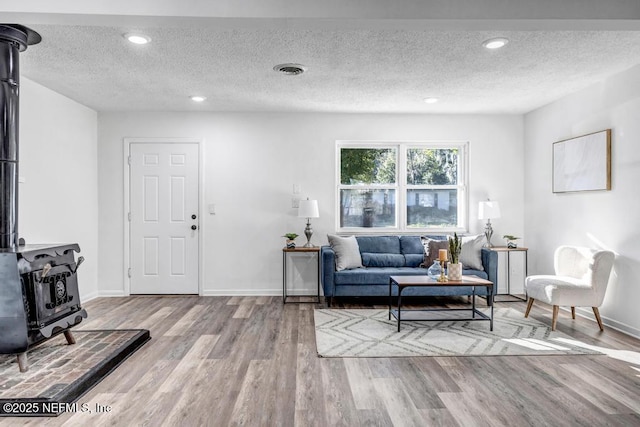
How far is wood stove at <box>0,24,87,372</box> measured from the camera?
2674 mm

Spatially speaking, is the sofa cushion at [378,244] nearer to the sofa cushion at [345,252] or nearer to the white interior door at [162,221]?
the sofa cushion at [345,252]

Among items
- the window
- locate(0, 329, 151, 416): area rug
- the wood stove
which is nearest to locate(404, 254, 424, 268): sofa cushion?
the window

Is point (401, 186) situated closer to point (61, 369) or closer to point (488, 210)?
point (488, 210)

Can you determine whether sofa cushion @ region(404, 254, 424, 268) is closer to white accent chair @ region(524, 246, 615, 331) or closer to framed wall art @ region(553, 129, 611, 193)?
white accent chair @ region(524, 246, 615, 331)

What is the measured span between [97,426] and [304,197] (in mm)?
3770

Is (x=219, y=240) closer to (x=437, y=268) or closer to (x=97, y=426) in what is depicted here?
(x=437, y=268)

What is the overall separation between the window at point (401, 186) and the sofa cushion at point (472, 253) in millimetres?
670

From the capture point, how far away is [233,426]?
7.04 feet

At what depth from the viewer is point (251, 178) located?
555cm

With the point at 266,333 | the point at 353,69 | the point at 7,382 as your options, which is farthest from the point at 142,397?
the point at 353,69

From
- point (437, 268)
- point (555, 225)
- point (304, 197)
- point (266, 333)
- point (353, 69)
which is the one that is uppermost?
point (353, 69)

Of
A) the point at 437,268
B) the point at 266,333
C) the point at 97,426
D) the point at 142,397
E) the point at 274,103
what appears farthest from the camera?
the point at 274,103

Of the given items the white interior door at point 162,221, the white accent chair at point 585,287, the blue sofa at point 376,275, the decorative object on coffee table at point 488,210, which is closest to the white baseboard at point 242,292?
the white interior door at point 162,221

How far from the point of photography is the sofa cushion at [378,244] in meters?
5.28
